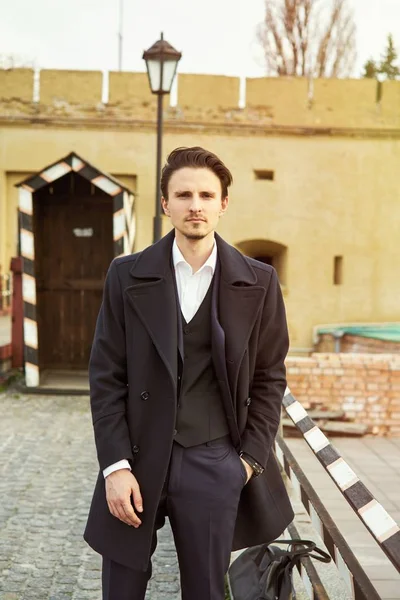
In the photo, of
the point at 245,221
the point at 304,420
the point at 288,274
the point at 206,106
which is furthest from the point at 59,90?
the point at 304,420

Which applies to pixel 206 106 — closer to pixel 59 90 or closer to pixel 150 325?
pixel 59 90

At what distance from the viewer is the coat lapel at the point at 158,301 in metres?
2.13

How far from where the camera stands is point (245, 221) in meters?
19.3

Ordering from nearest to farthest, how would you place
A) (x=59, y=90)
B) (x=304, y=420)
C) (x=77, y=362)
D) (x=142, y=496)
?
(x=142, y=496)
(x=304, y=420)
(x=77, y=362)
(x=59, y=90)

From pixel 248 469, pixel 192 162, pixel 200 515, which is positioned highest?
pixel 192 162

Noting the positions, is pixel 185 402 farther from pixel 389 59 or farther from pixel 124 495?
pixel 389 59

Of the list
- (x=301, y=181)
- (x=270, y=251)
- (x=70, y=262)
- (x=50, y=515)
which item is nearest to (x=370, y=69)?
(x=301, y=181)

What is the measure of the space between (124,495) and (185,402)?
0.32 metres

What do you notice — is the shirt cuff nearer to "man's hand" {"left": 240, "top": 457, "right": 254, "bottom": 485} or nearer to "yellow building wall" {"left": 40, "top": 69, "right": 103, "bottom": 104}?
"man's hand" {"left": 240, "top": 457, "right": 254, "bottom": 485}

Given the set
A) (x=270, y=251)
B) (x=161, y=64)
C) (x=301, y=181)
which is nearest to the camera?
(x=161, y=64)

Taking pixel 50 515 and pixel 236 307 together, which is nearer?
pixel 236 307

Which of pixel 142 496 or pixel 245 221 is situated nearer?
pixel 142 496

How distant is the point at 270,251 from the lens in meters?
20.3

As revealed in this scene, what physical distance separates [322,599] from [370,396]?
6.20 metres
